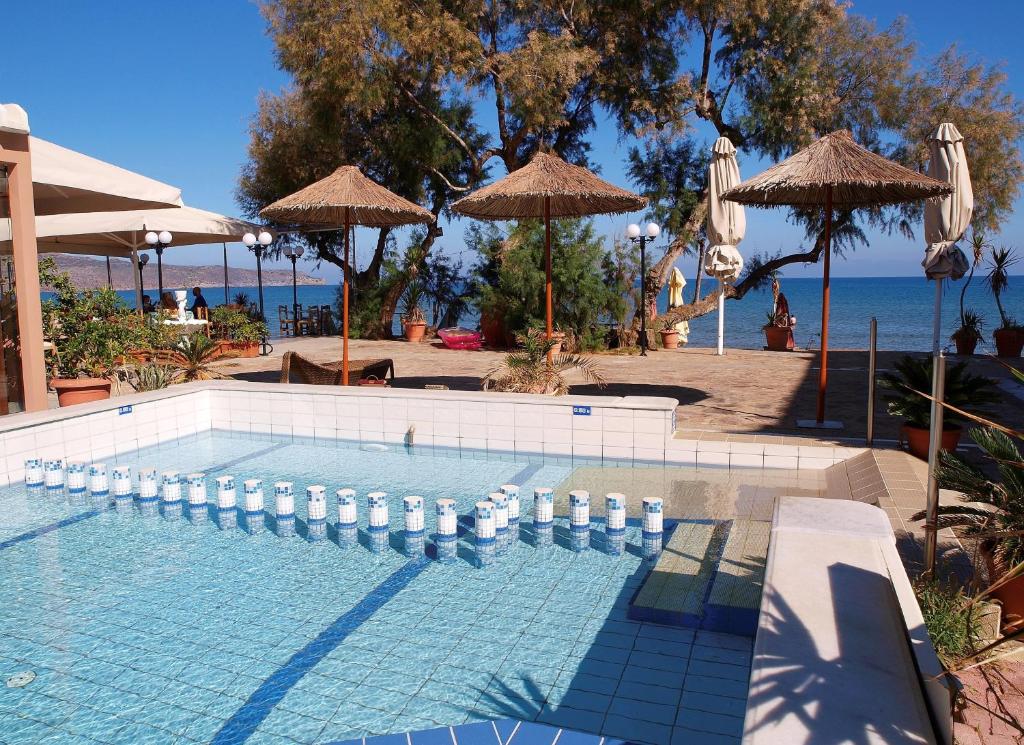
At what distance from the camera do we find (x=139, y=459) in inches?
303

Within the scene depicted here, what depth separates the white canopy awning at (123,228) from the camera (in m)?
14.3

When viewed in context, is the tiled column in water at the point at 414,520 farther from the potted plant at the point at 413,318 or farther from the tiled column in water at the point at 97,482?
the potted plant at the point at 413,318

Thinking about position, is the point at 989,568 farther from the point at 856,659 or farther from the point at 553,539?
the point at 553,539

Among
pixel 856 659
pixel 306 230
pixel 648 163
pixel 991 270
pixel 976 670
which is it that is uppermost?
pixel 648 163

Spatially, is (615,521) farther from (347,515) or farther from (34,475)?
(34,475)

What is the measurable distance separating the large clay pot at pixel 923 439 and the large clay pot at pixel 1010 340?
8.62 metres

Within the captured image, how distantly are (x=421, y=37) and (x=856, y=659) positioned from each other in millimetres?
16491

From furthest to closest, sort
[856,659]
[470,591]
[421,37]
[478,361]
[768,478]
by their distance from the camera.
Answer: [421,37]
[478,361]
[768,478]
[470,591]
[856,659]

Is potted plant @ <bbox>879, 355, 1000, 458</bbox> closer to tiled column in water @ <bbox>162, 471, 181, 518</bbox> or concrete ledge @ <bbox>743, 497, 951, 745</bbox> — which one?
concrete ledge @ <bbox>743, 497, 951, 745</bbox>

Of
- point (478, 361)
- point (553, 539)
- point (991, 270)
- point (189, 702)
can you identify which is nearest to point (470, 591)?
point (553, 539)

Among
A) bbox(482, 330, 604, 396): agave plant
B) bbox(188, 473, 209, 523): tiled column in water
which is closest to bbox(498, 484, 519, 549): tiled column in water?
bbox(188, 473, 209, 523): tiled column in water

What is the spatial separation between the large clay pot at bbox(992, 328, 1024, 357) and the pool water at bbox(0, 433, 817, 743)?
381 inches

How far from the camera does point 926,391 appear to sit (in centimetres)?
560

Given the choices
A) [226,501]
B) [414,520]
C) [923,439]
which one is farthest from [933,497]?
[226,501]
